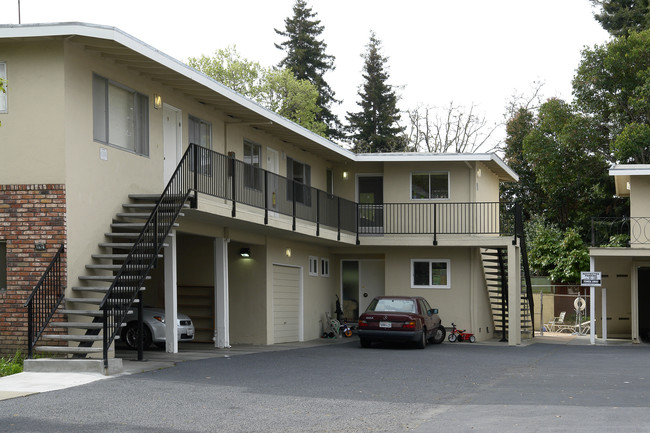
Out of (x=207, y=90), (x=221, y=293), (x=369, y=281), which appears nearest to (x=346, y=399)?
(x=207, y=90)

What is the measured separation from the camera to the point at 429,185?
28500mm

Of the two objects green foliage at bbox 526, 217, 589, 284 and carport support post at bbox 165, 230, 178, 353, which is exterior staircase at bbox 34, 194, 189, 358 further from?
A: green foliage at bbox 526, 217, 589, 284

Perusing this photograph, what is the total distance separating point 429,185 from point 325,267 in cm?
440

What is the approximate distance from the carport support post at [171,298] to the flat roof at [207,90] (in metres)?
3.33

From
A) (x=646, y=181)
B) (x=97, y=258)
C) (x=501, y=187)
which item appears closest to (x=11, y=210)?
(x=97, y=258)

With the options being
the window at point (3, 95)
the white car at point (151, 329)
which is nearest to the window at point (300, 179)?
the white car at point (151, 329)

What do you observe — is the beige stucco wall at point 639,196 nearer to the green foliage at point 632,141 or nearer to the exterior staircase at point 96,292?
the green foliage at point 632,141

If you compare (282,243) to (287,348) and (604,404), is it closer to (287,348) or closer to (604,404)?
(287,348)

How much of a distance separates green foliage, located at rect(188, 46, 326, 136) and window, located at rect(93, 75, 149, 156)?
31.9 m

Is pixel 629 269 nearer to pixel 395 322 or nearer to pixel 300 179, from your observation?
pixel 395 322

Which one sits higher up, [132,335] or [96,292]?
[96,292]

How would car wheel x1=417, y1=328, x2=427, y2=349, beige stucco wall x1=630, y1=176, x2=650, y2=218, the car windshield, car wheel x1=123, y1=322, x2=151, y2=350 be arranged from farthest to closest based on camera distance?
beige stucco wall x1=630, y1=176, x2=650, y2=218 < the car windshield < car wheel x1=417, y1=328, x2=427, y2=349 < car wheel x1=123, y1=322, x2=151, y2=350

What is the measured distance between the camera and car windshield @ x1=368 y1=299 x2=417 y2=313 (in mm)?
23000

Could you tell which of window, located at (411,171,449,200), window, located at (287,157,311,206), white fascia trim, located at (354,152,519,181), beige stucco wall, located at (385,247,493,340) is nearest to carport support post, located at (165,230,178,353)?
window, located at (287,157,311,206)
